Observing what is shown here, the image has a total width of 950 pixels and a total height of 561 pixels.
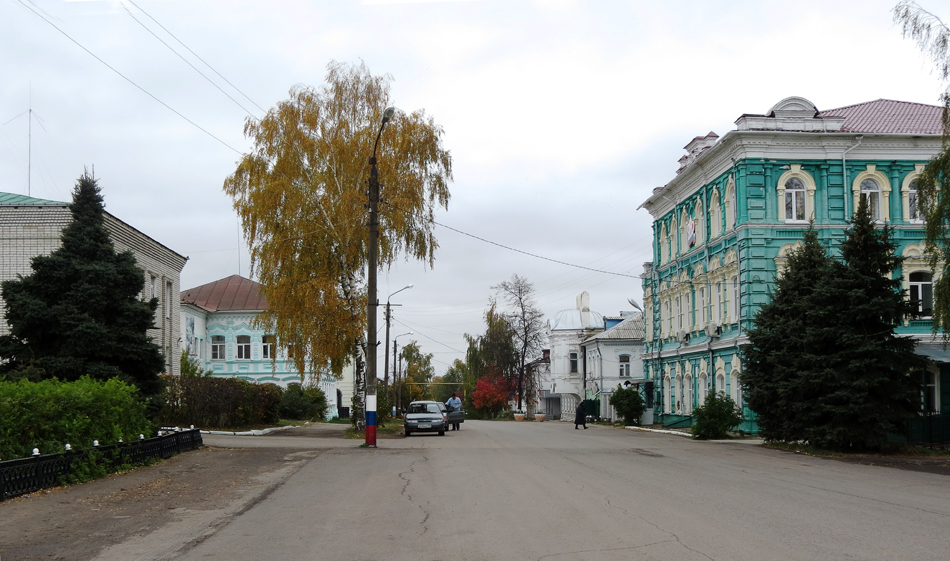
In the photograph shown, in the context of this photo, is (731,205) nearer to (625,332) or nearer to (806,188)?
(806,188)

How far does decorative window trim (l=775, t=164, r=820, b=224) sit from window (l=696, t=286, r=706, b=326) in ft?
21.5

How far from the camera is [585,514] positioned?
11086 millimetres

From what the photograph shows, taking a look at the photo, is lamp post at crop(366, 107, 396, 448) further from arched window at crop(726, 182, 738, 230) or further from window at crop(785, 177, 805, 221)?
window at crop(785, 177, 805, 221)

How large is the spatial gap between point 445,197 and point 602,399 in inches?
1506

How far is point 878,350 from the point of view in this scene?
80.3 feet

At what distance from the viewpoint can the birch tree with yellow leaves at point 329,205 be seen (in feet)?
103

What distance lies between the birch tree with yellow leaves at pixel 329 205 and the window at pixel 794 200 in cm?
1566

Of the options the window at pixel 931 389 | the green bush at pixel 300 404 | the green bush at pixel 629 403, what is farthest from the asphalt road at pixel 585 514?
the green bush at pixel 300 404

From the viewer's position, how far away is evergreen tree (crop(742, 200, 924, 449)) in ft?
80.6

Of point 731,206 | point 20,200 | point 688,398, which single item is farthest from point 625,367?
point 20,200

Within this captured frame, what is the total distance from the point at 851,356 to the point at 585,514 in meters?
16.6

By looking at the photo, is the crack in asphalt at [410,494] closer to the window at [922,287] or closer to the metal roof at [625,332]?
the window at [922,287]

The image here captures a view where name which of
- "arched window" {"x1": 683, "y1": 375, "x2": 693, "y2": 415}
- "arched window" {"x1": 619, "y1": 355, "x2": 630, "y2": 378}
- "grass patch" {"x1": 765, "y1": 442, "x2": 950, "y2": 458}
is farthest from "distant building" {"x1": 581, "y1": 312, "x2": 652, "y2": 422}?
"grass patch" {"x1": 765, "y1": 442, "x2": 950, "y2": 458}

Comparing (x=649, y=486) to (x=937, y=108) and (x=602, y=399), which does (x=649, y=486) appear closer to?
(x=937, y=108)
